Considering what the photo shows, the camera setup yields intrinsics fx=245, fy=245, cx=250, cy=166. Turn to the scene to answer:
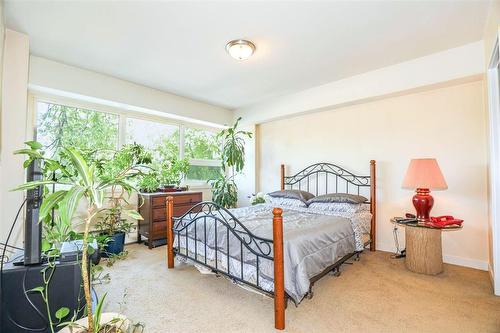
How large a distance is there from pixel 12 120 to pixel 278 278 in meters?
3.09

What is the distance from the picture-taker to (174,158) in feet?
15.4

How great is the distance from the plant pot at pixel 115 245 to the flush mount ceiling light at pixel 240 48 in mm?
2891

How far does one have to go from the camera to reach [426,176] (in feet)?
9.16

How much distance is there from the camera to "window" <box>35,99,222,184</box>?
3.47 metres

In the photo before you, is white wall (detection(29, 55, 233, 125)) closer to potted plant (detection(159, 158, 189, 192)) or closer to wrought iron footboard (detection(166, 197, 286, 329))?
potted plant (detection(159, 158, 189, 192))

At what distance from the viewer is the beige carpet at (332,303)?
6.09 feet

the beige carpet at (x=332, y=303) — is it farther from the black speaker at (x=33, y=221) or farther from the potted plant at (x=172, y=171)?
the potted plant at (x=172, y=171)

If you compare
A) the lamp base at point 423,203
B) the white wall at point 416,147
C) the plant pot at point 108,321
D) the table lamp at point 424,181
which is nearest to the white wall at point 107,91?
the white wall at point 416,147

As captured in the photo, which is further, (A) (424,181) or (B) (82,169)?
(A) (424,181)

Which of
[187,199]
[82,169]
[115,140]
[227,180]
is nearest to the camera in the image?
[82,169]

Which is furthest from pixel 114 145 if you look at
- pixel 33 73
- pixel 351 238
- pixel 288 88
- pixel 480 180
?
pixel 480 180

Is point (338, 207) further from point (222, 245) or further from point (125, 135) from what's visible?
point (125, 135)

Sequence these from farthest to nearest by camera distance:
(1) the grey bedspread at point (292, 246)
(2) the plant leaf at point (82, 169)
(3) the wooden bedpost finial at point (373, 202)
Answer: (3) the wooden bedpost finial at point (373, 202) → (1) the grey bedspread at point (292, 246) → (2) the plant leaf at point (82, 169)

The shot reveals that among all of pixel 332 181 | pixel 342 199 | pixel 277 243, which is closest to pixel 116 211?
pixel 277 243
